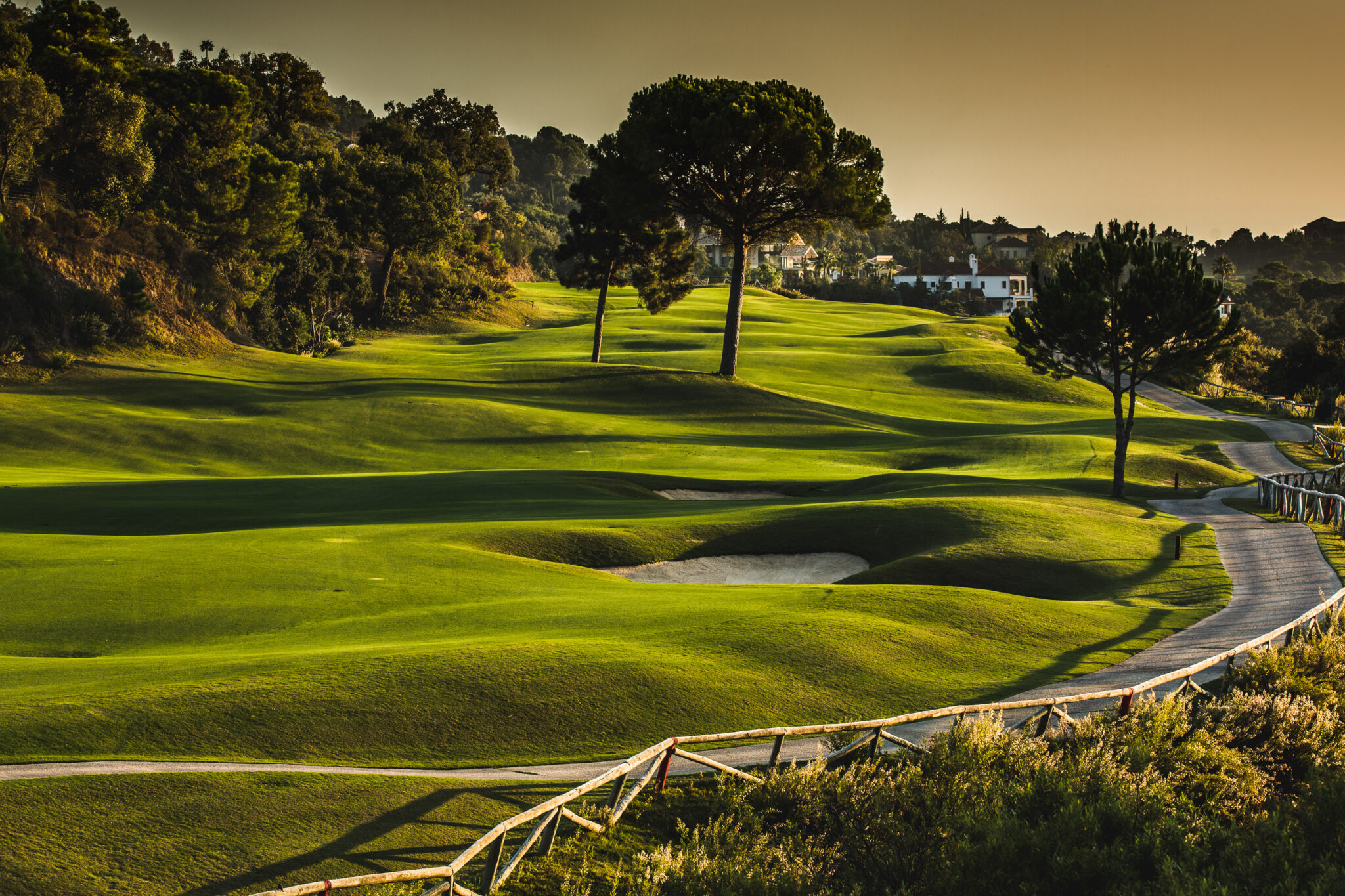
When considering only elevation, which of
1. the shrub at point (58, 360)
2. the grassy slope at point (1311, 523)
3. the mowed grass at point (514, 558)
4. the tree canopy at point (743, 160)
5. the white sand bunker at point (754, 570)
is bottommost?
the white sand bunker at point (754, 570)

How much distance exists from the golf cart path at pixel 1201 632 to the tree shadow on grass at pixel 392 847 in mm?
731

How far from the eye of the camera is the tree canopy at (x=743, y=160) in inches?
2024

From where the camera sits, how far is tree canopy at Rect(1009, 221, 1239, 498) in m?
32.1

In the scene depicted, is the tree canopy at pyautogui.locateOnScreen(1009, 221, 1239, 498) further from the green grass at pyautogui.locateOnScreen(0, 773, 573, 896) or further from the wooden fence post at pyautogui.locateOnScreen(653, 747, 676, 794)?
the green grass at pyautogui.locateOnScreen(0, 773, 573, 896)

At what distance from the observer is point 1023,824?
960cm

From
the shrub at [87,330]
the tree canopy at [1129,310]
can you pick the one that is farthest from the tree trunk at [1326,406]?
the shrub at [87,330]

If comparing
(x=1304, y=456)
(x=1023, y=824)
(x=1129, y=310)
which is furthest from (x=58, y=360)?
(x=1304, y=456)

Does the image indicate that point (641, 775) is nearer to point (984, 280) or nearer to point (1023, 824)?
point (1023, 824)

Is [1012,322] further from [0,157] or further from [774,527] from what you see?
[0,157]

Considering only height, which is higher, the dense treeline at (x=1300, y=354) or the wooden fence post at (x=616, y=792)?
the dense treeline at (x=1300, y=354)

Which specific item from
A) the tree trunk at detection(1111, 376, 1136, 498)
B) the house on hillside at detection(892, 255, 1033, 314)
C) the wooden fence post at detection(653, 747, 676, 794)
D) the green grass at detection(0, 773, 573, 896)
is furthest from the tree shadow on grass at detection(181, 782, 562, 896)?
the house on hillside at detection(892, 255, 1033, 314)

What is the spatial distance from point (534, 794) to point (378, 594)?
360 inches

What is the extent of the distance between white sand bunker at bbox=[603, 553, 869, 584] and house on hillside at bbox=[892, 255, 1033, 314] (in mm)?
150654

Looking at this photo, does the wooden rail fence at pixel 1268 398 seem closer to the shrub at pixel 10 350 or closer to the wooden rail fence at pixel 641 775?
the wooden rail fence at pixel 641 775
